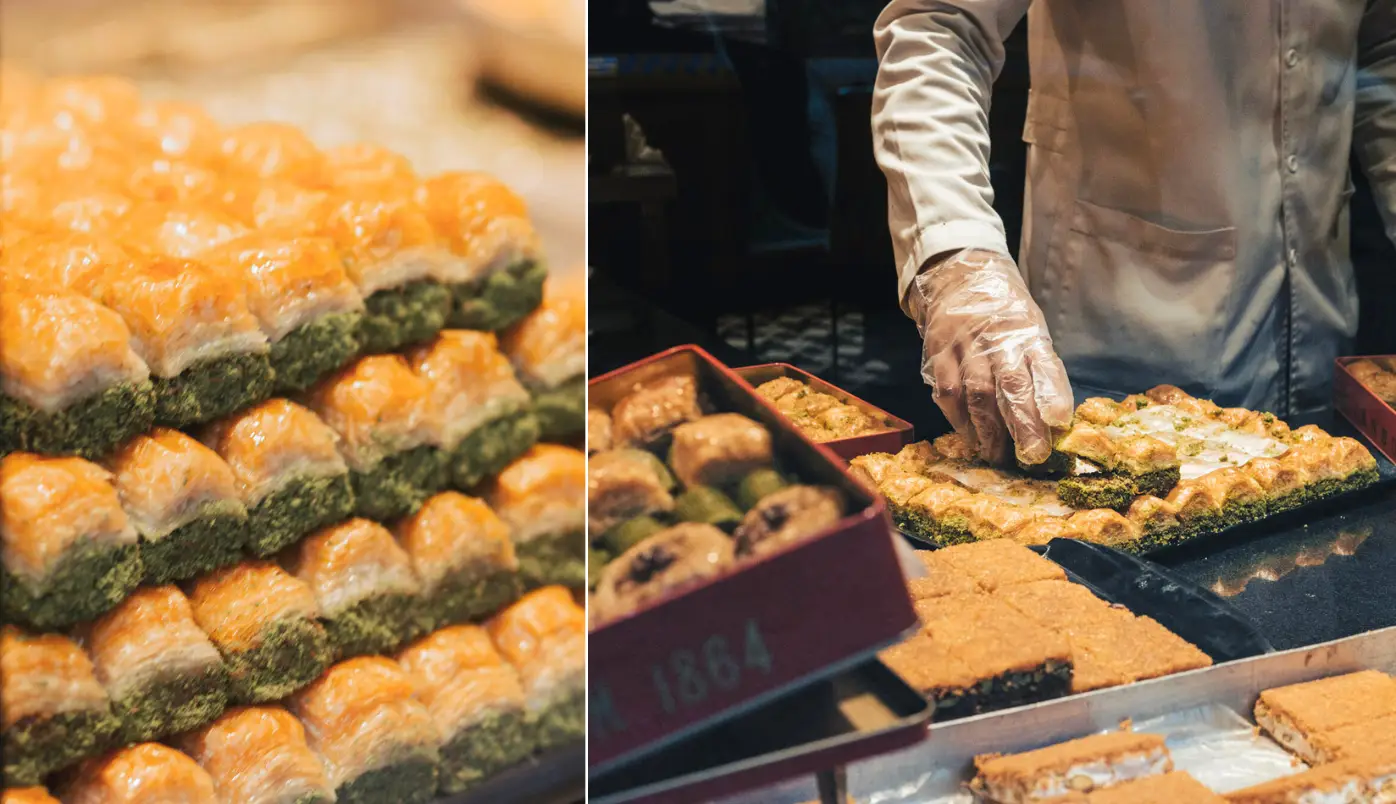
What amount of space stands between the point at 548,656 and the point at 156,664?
0.47 meters

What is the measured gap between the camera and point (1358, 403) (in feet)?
6.90

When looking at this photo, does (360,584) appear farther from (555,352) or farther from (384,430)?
(555,352)

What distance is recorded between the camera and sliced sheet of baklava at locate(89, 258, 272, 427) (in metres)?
1.31

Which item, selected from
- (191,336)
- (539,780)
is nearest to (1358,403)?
(539,780)

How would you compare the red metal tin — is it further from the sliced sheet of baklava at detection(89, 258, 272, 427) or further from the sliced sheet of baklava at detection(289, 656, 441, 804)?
the sliced sheet of baklava at detection(89, 258, 272, 427)

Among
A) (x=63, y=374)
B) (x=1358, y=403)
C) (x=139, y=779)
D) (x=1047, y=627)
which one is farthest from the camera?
(x=1358, y=403)

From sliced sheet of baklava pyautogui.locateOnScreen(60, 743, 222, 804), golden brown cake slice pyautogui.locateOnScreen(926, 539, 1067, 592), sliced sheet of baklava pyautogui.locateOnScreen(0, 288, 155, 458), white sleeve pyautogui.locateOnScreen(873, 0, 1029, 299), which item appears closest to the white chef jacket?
white sleeve pyautogui.locateOnScreen(873, 0, 1029, 299)

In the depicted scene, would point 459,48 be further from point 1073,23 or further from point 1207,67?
point 1207,67

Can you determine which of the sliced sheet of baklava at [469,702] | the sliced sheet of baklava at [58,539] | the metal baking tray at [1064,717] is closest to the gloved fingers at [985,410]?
the metal baking tray at [1064,717]

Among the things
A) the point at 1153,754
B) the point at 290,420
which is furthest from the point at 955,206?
the point at 290,420

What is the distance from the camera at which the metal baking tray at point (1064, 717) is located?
156cm

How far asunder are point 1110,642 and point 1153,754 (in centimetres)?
17

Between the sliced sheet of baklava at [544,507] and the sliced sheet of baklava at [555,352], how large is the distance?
0.04 metres

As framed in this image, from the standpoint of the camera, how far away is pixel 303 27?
1.35 m
